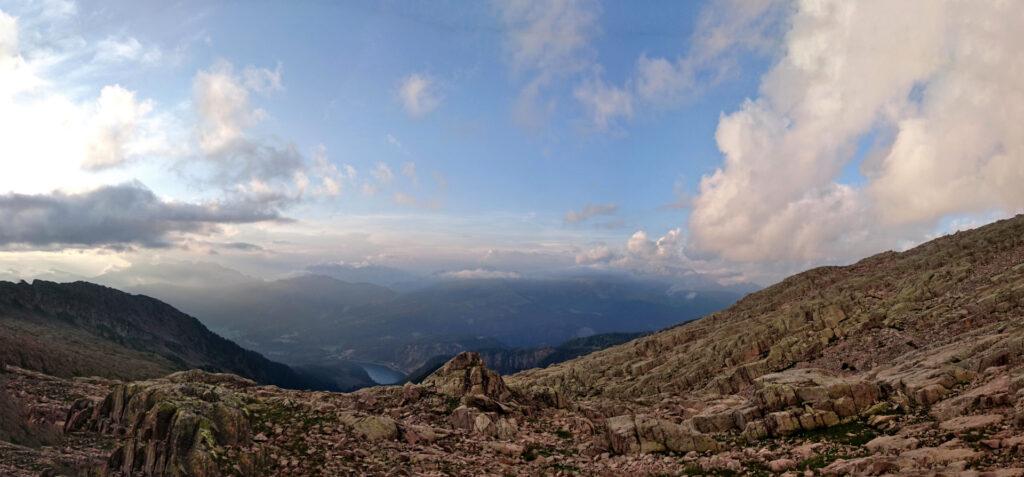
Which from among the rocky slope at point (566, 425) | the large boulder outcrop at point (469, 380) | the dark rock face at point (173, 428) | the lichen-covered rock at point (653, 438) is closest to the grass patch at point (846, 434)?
the rocky slope at point (566, 425)

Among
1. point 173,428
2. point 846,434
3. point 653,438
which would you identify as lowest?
point 653,438

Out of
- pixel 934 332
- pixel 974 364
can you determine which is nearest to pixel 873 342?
pixel 934 332

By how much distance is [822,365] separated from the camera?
70625 mm

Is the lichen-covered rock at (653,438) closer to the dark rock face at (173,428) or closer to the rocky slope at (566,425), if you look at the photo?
the rocky slope at (566,425)

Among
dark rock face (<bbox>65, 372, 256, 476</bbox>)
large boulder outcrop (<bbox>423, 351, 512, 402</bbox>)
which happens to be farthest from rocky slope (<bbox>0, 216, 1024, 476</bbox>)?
large boulder outcrop (<bbox>423, 351, 512, 402</bbox>)

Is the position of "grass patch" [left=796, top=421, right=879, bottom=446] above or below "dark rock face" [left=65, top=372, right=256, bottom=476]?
below

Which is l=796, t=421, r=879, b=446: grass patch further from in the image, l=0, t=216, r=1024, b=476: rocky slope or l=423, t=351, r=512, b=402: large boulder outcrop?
l=423, t=351, r=512, b=402: large boulder outcrop

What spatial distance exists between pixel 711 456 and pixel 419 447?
20597 mm

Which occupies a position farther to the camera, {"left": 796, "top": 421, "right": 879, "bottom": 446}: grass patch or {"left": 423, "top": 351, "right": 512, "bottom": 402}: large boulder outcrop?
{"left": 423, "top": 351, "right": 512, "bottom": 402}: large boulder outcrop

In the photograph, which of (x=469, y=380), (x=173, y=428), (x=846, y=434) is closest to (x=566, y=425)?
(x=469, y=380)

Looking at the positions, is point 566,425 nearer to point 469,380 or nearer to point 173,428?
point 469,380

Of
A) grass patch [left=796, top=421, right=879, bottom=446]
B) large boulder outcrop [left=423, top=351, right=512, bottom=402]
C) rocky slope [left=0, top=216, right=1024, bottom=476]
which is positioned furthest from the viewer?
large boulder outcrop [left=423, top=351, right=512, bottom=402]

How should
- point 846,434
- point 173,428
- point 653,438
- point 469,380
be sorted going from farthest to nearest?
point 469,380, point 653,438, point 846,434, point 173,428

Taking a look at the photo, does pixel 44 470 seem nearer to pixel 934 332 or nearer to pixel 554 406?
pixel 554 406
